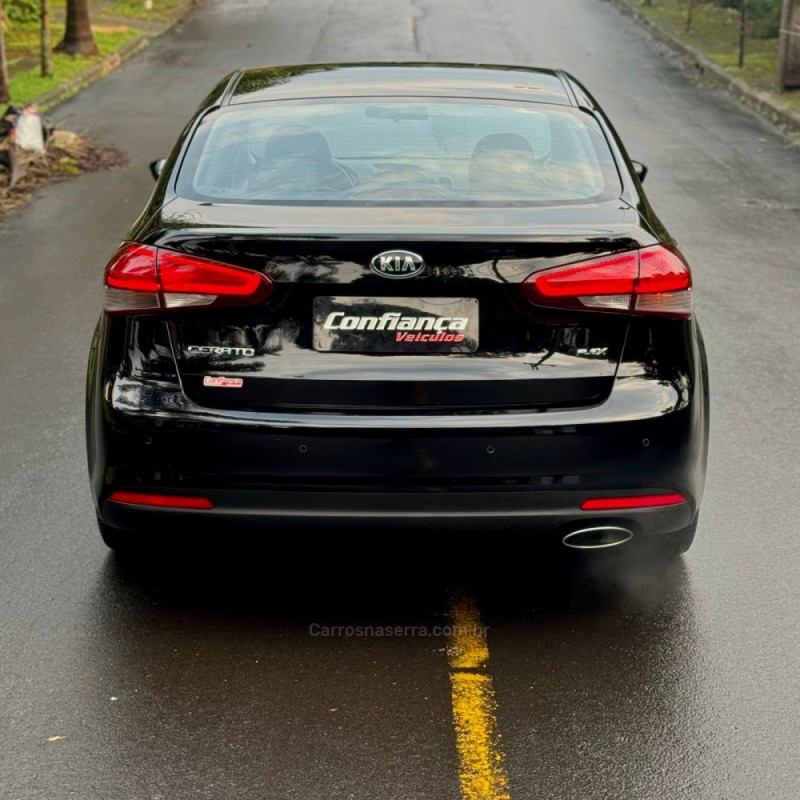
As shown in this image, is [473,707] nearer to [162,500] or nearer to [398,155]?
[162,500]

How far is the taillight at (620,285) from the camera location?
13.9ft

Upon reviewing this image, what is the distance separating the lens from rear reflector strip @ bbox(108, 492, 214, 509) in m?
4.36

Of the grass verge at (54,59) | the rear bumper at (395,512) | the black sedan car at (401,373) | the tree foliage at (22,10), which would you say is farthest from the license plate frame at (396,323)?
the tree foliage at (22,10)

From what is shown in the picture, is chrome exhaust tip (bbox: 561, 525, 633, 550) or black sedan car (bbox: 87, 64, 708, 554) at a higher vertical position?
black sedan car (bbox: 87, 64, 708, 554)

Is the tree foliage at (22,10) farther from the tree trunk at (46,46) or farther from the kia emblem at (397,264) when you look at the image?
the kia emblem at (397,264)

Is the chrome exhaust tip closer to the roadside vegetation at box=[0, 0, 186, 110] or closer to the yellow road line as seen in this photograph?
the yellow road line

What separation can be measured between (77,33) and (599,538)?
841 inches

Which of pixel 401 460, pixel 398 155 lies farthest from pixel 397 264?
pixel 398 155

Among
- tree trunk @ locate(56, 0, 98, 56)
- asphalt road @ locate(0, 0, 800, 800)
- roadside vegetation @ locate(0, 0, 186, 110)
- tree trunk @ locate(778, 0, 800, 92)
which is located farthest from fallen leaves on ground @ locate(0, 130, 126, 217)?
tree trunk @ locate(778, 0, 800, 92)

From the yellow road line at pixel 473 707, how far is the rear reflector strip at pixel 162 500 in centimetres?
91

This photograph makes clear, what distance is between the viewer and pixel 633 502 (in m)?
4.41

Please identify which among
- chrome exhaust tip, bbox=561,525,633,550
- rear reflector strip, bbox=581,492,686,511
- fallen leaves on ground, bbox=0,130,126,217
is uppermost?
rear reflector strip, bbox=581,492,686,511

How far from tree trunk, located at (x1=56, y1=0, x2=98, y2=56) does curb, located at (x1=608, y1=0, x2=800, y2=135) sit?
9.95m

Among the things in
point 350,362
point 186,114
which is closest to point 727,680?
point 350,362
